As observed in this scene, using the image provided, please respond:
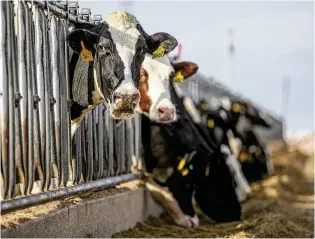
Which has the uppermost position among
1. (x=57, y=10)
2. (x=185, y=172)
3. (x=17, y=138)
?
(x=57, y=10)

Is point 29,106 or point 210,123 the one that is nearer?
point 29,106

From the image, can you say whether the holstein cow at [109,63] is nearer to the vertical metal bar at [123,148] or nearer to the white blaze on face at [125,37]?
the white blaze on face at [125,37]

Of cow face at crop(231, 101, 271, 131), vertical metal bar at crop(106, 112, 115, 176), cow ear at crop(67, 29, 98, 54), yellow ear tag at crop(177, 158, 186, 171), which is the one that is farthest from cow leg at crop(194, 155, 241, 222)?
cow face at crop(231, 101, 271, 131)

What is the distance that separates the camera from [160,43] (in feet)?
26.4

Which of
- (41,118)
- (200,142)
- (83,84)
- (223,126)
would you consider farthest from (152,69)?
(223,126)

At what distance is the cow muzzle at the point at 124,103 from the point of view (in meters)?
6.89

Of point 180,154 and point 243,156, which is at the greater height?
point 180,154

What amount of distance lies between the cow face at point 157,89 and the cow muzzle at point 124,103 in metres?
2.30

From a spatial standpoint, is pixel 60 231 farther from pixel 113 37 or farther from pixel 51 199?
pixel 113 37

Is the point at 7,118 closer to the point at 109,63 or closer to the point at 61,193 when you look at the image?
the point at 61,193

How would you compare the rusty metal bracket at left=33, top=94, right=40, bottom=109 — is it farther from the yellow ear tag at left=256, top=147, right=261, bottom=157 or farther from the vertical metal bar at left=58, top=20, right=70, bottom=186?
the yellow ear tag at left=256, top=147, right=261, bottom=157

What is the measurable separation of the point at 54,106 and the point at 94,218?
4.11ft

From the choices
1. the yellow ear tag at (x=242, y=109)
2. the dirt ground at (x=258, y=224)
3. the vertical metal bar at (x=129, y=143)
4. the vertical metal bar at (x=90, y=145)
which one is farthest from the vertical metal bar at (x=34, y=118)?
the yellow ear tag at (x=242, y=109)

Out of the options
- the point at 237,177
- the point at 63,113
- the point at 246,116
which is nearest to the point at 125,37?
the point at 63,113
